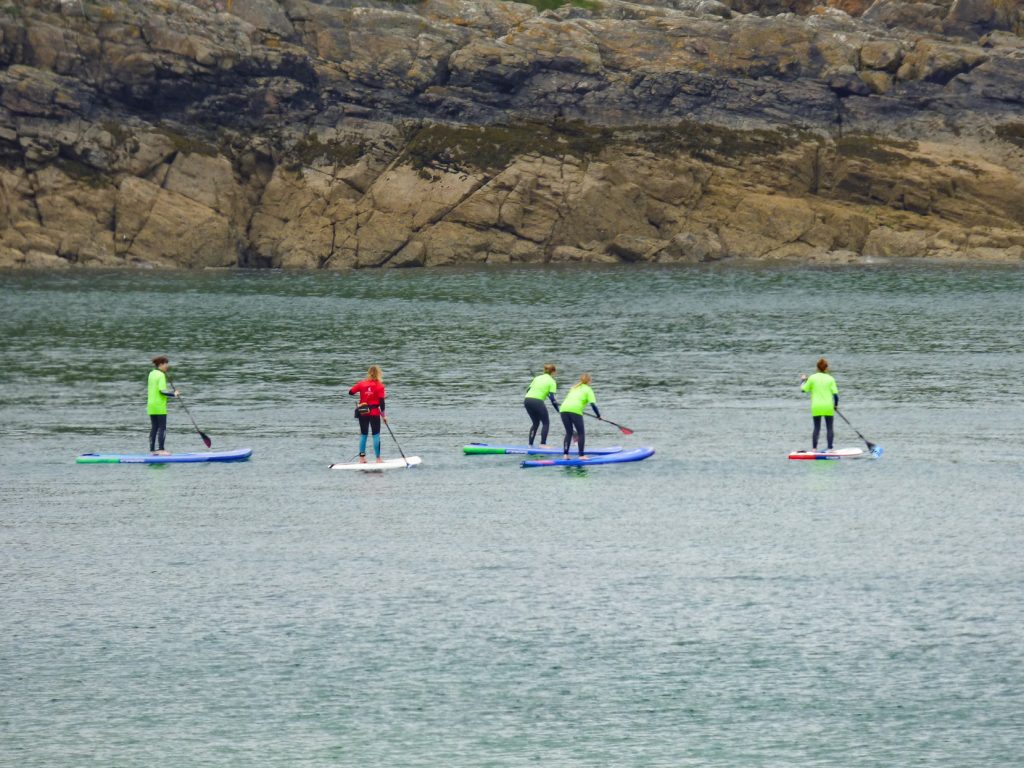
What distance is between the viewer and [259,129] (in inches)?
5827

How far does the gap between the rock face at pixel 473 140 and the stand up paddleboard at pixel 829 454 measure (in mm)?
98365

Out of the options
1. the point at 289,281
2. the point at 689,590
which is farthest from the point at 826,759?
the point at 289,281

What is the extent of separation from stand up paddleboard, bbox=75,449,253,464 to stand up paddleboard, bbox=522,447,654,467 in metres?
8.18

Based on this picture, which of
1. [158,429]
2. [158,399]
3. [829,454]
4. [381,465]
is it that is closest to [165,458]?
[158,429]

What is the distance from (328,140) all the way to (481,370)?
80.6 m

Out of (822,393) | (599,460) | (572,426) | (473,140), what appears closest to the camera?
(822,393)

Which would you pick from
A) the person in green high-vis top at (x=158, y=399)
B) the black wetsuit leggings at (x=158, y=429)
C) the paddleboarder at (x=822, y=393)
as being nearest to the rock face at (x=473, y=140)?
the black wetsuit leggings at (x=158, y=429)

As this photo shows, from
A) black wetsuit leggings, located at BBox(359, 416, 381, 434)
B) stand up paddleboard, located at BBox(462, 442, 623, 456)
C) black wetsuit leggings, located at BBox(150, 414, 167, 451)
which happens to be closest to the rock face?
stand up paddleboard, located at BBox(462, 442, 623, 456)

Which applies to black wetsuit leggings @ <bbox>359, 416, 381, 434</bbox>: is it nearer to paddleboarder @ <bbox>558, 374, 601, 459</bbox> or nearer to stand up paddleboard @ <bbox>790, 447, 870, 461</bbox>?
paddleboarder @ <bbox>558, 374, 601, 459</bbox>

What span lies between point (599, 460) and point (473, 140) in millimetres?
104189

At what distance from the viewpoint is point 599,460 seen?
45.4 meters

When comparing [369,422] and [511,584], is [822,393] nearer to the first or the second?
[369,422]

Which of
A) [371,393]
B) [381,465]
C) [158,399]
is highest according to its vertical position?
[371,393]

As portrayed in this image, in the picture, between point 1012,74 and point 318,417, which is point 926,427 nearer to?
point 318,417
